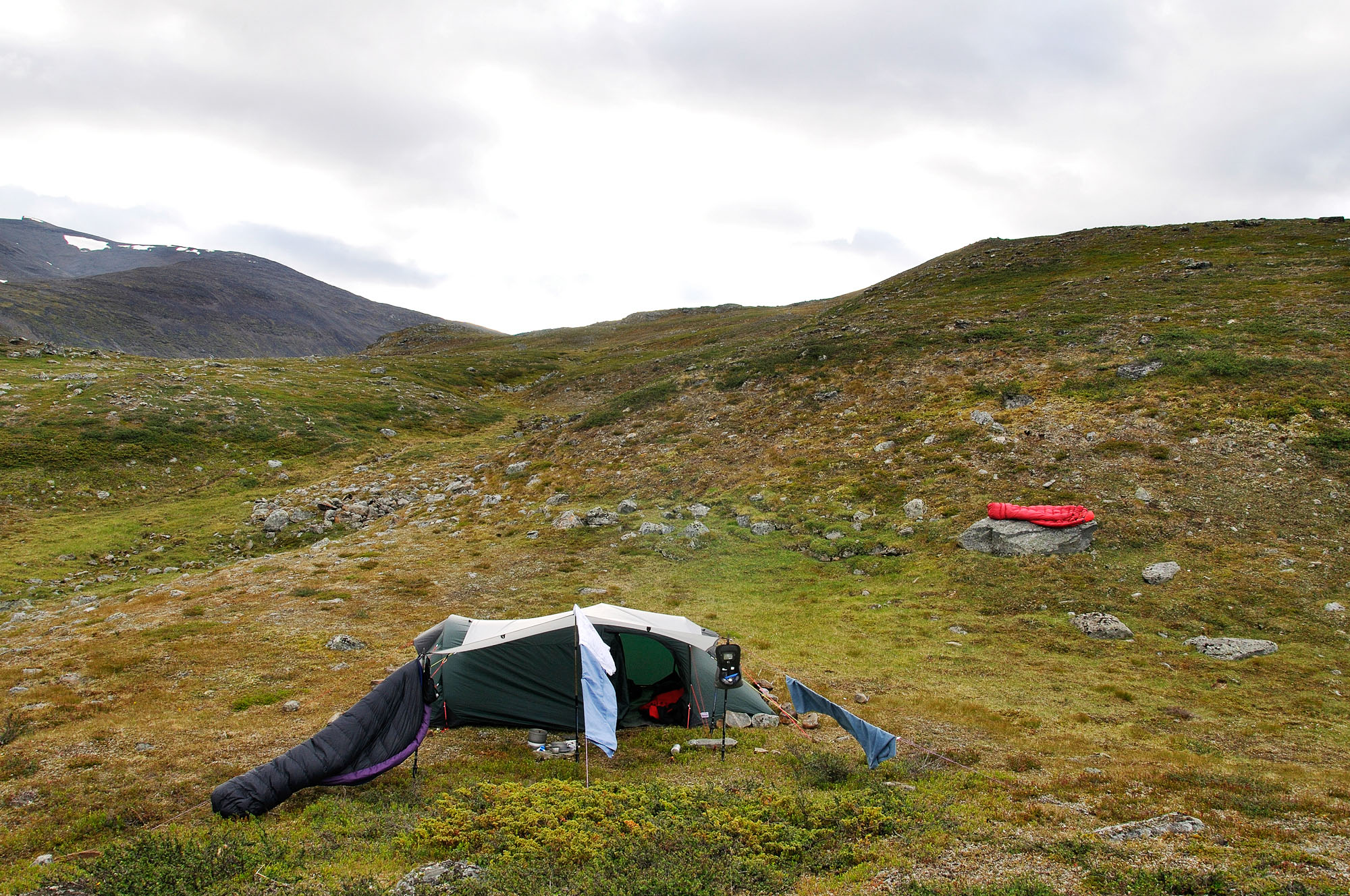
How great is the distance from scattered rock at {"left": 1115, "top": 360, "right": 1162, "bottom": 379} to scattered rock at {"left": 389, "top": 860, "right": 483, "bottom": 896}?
36861 mm

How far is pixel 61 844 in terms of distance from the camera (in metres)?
8.60

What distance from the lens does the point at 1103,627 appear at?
17.8m

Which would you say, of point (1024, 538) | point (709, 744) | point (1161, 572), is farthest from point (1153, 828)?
point (1024, 538)

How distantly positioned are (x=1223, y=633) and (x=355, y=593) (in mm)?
27760

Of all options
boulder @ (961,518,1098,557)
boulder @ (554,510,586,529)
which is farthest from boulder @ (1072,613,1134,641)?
boulder @ (554,510,586,529)

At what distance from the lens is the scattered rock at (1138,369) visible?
3161 cm

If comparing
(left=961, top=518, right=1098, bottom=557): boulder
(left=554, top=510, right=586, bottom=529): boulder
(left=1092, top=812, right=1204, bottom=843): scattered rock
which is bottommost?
(left=1092, top=812, right=1204, bottom=843): scattered rock

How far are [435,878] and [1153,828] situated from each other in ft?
33.6

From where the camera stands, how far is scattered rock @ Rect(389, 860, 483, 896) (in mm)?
7480

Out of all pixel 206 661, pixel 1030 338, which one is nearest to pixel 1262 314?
pixel 1030 338

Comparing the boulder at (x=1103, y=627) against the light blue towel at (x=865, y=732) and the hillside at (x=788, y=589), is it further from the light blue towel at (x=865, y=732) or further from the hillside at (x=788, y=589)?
the light blue towel at (x=865, y=732)

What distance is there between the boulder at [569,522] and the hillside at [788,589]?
3.02ft

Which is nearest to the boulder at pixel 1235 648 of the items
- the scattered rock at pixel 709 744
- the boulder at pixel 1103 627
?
the boulder at pixel 1103 627

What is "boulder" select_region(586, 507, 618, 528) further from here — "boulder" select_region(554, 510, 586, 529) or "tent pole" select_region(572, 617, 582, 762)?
"tent pole" select_region(572, 617, 582, 762)
